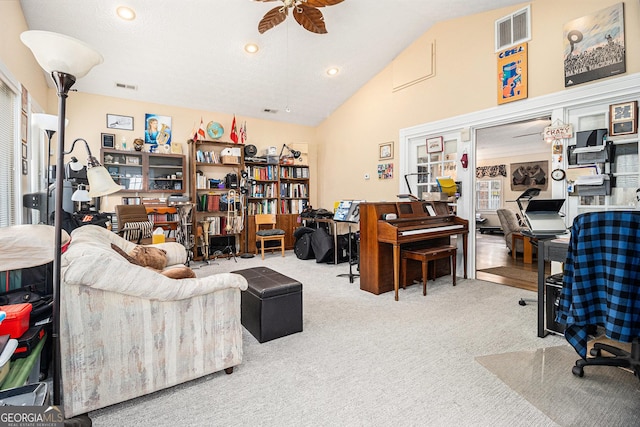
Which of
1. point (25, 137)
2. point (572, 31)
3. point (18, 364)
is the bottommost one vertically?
point (18, 364)

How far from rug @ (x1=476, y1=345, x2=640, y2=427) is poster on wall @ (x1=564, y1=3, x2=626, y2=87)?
105 inches

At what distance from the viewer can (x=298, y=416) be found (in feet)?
4.91

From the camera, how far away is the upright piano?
10.8ft

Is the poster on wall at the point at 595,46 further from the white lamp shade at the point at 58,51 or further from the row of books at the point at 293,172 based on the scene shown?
the row of books at the point at 293,172

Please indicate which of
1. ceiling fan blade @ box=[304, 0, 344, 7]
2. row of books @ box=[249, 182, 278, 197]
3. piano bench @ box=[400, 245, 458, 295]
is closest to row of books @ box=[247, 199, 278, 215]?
row of books @ box=[249, 182, 278, 197]

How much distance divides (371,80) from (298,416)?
5157 millimetres

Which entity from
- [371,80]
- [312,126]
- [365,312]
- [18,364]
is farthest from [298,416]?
[312,126]

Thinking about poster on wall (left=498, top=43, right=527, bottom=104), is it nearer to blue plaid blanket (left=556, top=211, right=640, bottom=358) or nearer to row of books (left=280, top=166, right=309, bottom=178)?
blue plaid blanket (left=556, top=211, right=640, bottom=358)

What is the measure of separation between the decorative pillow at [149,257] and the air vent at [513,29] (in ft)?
14.5

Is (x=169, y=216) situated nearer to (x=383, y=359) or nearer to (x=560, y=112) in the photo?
(x=383, y=359)

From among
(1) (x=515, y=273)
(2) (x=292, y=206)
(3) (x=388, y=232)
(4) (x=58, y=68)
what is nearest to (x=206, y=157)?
(2) (x=292, y=206)

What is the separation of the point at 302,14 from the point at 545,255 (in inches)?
125

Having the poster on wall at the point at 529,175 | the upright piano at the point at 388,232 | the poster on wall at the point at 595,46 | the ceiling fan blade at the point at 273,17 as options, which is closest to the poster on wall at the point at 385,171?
the upright piano at the point at 388,232

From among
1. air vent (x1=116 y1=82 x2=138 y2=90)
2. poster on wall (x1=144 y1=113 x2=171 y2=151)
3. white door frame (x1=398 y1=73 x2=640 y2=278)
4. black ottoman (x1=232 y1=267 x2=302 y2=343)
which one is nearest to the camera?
black ottoman (x1=232 y1=267 x2=302 y2=343)
